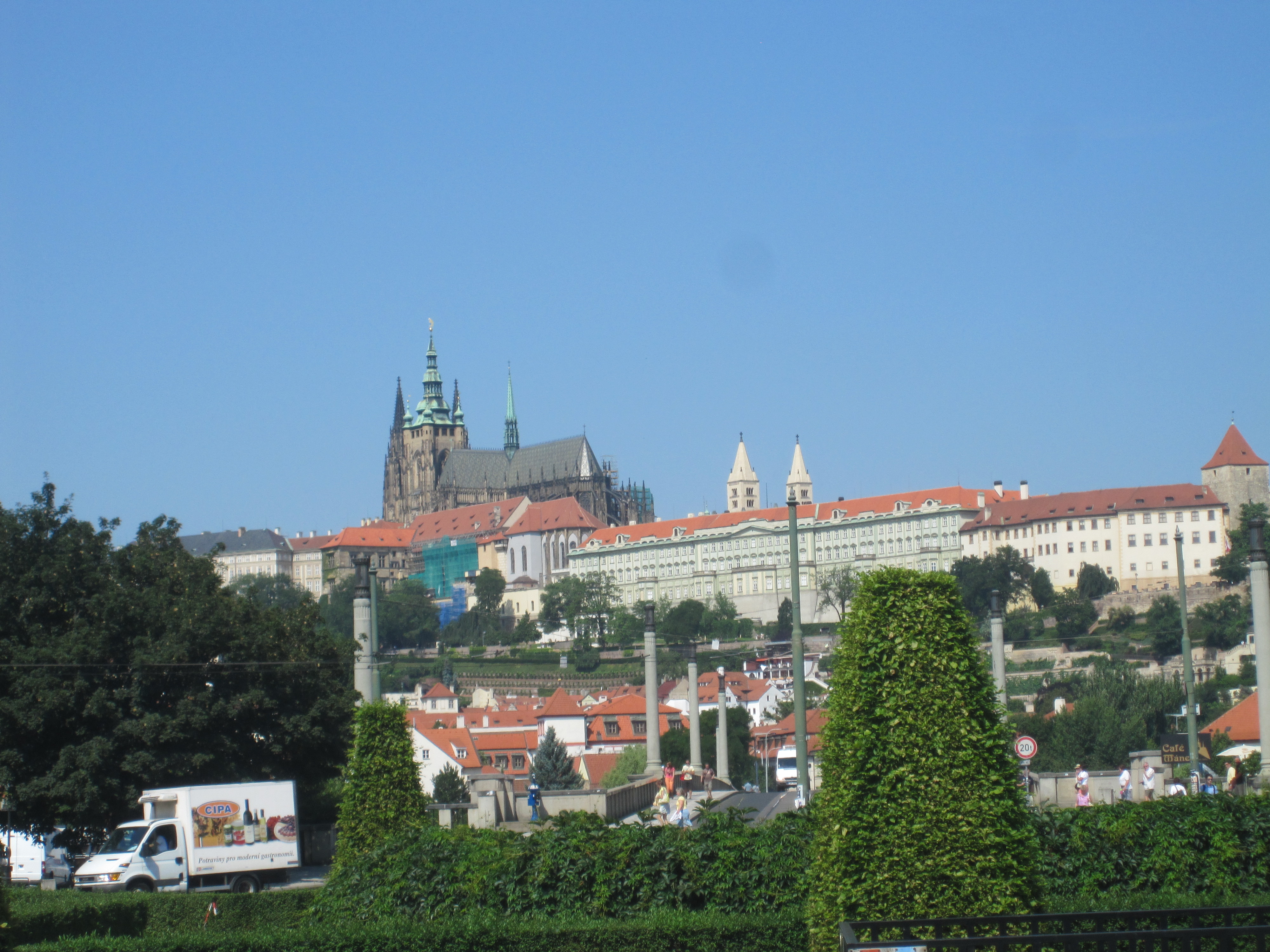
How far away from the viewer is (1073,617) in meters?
140

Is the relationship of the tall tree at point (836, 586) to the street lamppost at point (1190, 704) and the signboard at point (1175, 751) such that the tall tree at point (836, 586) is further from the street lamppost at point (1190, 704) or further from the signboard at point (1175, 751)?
the street lamppost at point (1190, 704)

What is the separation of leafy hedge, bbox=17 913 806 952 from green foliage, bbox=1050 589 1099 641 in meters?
128

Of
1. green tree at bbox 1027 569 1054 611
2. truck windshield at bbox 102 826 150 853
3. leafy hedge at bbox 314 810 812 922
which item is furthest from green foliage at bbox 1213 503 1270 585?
leafy hedge at bbox 314 810 812 922

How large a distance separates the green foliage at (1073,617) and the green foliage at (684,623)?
3346cm

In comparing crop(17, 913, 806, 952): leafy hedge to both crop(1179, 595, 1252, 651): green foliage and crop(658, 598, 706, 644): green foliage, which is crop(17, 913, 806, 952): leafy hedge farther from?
crop(658, 598, 706, 644): green foliage

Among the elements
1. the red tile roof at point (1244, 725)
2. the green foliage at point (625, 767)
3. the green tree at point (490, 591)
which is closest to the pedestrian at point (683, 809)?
the red tile roof at point (1244, 725)

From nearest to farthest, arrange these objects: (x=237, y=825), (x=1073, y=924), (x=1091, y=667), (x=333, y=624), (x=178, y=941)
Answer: (x=1073, y=924) → (x=178, y=941) → (x=237, y=825) → (x=1091, y=667) → (x=333, y=624)

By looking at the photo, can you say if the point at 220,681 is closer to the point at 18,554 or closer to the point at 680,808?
the point at 18,554

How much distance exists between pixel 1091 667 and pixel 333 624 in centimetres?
8005

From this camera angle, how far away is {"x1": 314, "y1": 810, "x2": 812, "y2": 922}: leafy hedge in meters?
12.5

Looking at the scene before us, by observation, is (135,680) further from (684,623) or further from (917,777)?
(684,623)

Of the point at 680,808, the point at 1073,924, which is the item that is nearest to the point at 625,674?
the point at 680,808

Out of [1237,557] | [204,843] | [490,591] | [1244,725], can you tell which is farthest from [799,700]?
[490,591]

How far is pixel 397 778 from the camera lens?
53.2ft
